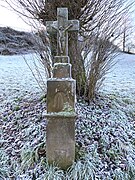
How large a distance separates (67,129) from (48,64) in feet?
5.42

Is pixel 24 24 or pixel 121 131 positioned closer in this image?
pixel 121 131

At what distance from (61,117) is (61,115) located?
0.08ft

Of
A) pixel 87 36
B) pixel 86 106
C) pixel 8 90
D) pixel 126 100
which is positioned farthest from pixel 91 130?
pixel 8 90

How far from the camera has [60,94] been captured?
2.87 meters

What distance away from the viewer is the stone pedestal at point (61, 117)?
2871mm

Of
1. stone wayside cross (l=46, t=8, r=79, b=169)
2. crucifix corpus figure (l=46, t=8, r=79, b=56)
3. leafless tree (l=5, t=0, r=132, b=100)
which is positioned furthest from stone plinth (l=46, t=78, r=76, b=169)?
leafless tree (l=5, t=0, r=132, b=100)

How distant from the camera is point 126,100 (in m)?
4.62

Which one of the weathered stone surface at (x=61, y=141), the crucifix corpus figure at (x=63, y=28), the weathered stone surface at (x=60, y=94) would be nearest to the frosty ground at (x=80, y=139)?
the weathered stone surface at (x=61, y=141)

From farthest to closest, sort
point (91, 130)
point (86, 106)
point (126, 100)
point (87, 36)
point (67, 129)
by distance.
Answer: point (126, 100)
point (87, 36)
point (86, 106)
point (91, 130)
point (67, 129)

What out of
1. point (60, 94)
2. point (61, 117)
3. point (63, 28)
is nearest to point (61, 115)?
point (61, 117)

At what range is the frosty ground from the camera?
2.97 meters

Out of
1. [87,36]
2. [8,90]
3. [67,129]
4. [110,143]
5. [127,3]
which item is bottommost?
[110,143]

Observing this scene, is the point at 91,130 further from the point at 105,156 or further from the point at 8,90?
the point at 8,90

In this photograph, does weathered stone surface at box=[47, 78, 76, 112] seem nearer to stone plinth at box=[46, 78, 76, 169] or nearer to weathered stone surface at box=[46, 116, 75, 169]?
stone plinth at box=[46, 78, 76, 169]
